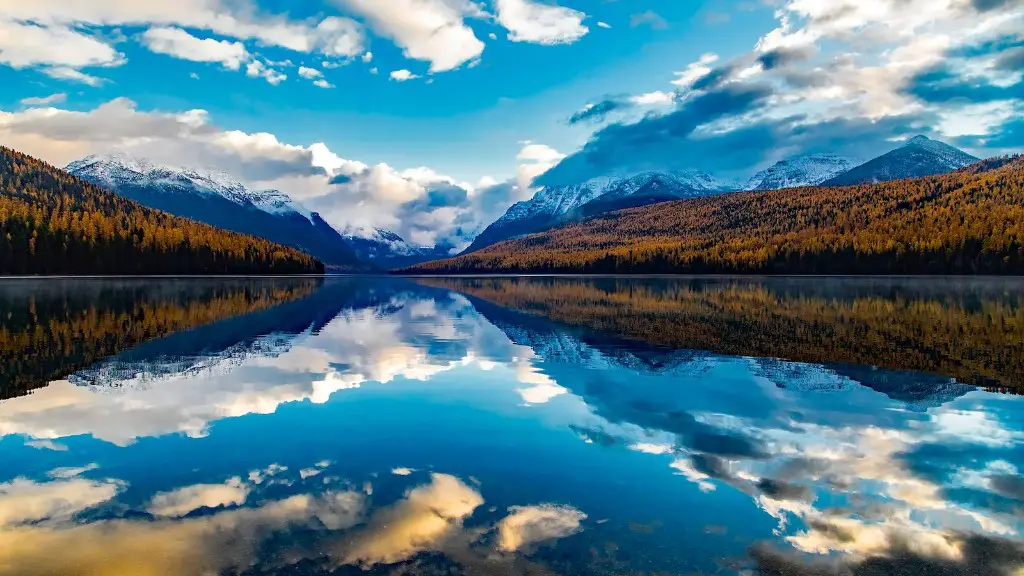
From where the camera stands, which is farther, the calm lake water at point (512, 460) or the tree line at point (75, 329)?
the tree line at point (75, 329)

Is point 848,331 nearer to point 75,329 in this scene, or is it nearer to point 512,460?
point 512,460

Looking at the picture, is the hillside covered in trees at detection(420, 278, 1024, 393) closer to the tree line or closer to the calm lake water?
the calm lake water

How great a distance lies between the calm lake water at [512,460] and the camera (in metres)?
11.6

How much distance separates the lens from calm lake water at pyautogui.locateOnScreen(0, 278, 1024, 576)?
38.1 feet

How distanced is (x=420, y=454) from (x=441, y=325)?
43122 mm

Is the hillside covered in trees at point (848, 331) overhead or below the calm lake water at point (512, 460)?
overhead

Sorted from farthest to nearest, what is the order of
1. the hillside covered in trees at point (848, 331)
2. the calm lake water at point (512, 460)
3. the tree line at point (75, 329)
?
1. the hillside covered in trees at point (848, 331)
2. the tree line at point (75, 329)
3. the calm lake water at point (512, 460)

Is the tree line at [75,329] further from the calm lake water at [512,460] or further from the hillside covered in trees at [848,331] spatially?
the hillside covered in trees at [848,331]

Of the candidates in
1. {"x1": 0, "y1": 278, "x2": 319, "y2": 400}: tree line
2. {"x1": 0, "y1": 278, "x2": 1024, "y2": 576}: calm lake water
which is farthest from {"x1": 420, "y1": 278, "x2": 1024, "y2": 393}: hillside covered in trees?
{"x1": 0, "y1": 278, "x2": 319, "y2": 400}: tree line

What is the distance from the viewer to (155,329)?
4862cm

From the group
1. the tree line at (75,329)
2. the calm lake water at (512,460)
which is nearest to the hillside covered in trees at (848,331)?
the calm lake water at (512,460)

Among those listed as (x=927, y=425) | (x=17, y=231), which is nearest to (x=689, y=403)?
(x=927, y=425)

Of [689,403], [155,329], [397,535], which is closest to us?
[397,535]

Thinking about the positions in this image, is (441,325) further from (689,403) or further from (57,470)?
(57,470)
